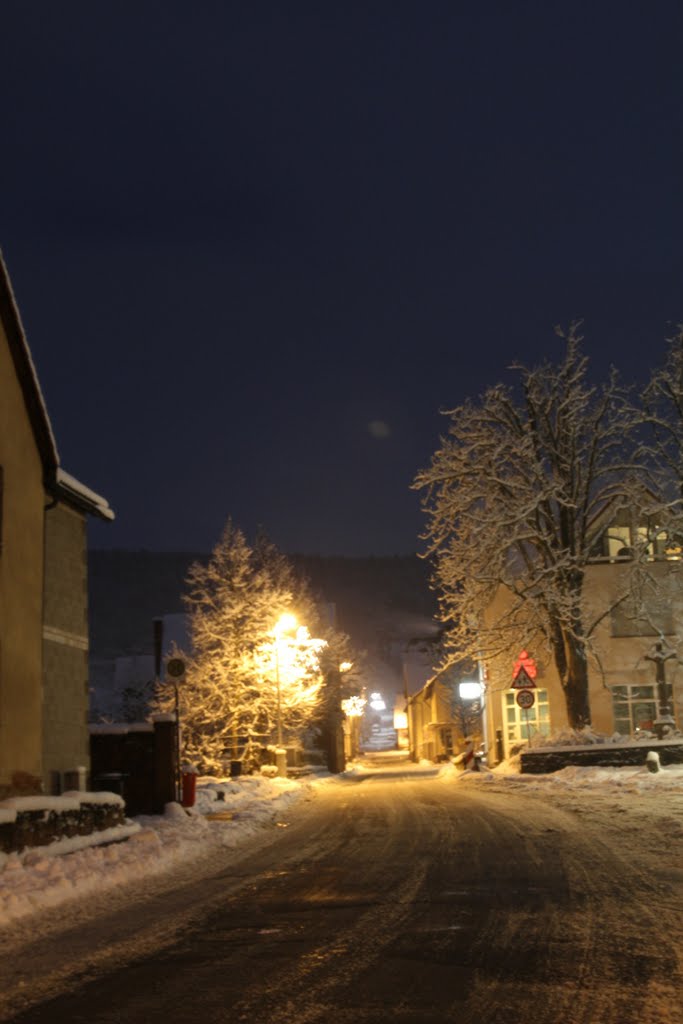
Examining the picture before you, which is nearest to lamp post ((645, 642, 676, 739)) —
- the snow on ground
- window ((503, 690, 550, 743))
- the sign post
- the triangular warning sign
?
the snow on ground

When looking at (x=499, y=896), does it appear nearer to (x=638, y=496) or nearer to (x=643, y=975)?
(x=643, y=975)

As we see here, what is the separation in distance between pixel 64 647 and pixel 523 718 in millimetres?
25654

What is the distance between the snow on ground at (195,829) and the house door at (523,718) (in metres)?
6.05

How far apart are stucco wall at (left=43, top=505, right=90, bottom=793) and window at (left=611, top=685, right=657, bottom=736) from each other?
23688 millimetres

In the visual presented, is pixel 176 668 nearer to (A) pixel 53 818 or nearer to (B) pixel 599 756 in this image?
(A) pixel 53 818

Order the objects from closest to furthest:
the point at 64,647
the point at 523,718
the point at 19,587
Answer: the point at 19,587, the point at 64,647, the point at 523,718

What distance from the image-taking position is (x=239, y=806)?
83.6 feet

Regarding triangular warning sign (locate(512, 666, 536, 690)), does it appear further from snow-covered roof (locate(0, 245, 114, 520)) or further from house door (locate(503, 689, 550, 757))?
snow-covered roof (locate(0, 245, 114, 520))

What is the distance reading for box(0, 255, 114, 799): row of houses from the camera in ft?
54.7

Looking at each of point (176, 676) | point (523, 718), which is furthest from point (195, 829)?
point (523, 718)

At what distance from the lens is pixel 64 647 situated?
1961 centimetres

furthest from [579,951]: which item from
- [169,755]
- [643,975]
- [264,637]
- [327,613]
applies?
[327,613]

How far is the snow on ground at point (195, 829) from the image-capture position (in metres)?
11.6

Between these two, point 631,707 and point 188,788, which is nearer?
point 188,788
